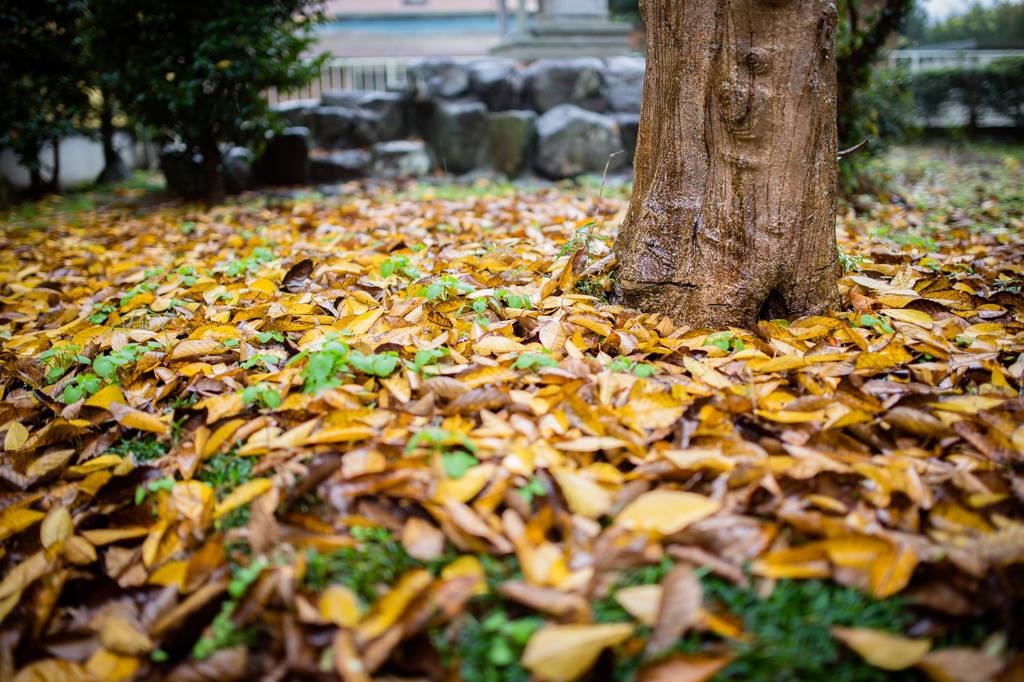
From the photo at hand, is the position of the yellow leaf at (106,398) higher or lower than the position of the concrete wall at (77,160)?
lower

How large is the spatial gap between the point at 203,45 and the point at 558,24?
4597 mm

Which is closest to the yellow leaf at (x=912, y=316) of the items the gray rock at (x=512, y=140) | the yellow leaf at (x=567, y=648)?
the yellow leaf at (x=567, y=648)

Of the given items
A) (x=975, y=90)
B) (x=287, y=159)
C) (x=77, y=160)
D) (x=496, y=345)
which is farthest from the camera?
(x=975, y=90)

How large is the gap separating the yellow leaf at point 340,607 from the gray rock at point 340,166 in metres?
5.81

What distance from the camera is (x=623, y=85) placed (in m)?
6.72

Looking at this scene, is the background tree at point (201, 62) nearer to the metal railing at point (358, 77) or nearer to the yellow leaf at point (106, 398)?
the yellow leaf at point (106, 398)

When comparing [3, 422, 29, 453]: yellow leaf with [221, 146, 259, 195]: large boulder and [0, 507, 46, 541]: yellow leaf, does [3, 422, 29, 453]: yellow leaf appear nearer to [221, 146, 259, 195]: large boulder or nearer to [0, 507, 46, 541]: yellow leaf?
[0, 507, 46, 541]: yellow leaf

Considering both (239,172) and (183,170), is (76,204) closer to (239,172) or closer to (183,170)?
(183,170)

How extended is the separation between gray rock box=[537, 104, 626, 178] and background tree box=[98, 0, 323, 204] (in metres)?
2.44

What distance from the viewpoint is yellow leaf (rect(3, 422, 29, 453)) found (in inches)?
61.2

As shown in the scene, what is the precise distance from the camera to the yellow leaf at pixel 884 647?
2.96ft

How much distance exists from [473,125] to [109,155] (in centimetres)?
508

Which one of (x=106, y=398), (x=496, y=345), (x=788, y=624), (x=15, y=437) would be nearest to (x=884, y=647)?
(x=788, y=624)

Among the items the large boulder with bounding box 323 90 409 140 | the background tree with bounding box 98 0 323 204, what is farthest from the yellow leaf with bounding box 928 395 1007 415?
the large boulder with bounding box 323 90 409 140
